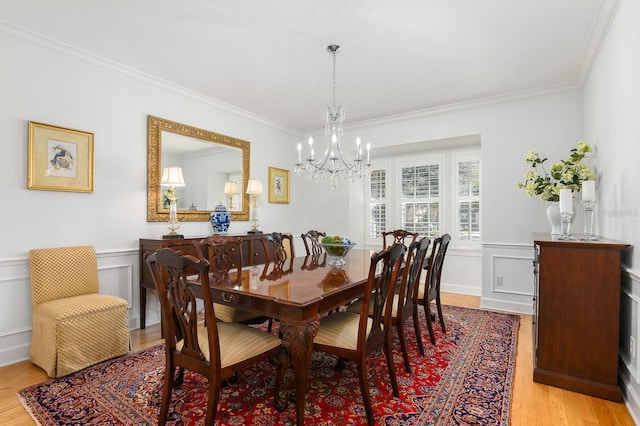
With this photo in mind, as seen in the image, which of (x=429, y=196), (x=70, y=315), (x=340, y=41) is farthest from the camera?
(x=429, y=196)

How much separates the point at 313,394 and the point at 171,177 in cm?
262

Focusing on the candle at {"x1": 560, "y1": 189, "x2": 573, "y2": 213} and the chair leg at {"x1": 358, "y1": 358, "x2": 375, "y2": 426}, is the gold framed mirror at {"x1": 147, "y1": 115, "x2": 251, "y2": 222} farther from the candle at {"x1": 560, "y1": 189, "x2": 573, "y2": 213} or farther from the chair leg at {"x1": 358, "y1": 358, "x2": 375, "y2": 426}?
the candle at {"x1": 560, "y1": 189, "x2": 573, "y2": 213}

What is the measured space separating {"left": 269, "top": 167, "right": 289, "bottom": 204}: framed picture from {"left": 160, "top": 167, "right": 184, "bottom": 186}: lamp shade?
1.83 meters

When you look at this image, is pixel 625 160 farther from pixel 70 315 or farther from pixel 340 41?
pixel 70 315

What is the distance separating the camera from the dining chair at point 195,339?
1.59m

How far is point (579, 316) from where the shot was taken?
7.22 ft

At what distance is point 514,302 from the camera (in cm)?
408

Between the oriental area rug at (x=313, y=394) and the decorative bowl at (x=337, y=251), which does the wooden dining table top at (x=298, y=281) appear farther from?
the oriental area rug at (x=313, y=394)

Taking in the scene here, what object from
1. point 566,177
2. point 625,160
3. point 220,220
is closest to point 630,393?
point 625,160

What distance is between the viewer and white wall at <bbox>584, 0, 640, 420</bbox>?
1965mm

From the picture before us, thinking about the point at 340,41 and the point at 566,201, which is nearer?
the point at 566,201

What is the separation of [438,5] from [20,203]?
11.9 feet

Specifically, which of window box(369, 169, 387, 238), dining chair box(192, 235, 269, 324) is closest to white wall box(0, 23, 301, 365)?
dining chair box(192, 235, 269, 324)

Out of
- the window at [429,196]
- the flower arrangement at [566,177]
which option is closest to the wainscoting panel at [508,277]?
the window at [429,196]
